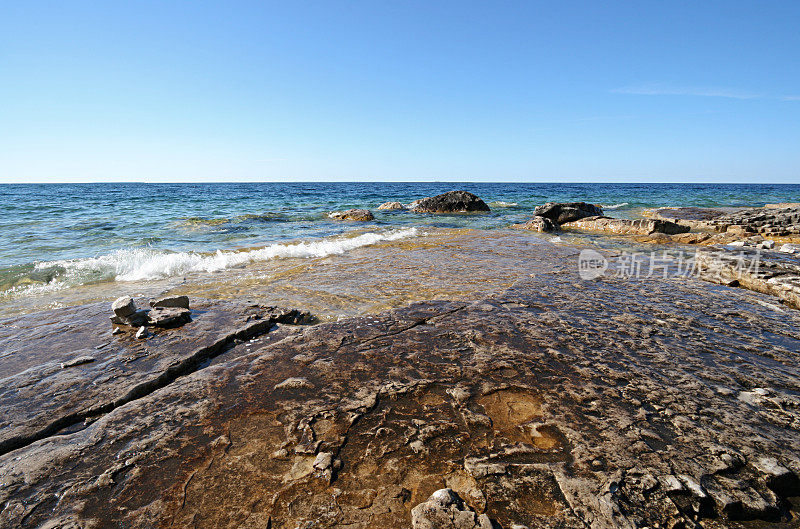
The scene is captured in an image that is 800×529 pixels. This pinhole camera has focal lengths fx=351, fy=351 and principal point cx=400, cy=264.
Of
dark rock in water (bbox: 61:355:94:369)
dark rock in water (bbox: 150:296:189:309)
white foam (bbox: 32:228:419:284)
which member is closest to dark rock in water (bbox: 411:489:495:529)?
dark rock in water (bbox: 61:355:94:369)

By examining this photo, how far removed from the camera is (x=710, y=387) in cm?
254

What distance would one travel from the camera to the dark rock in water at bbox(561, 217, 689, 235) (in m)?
11.3

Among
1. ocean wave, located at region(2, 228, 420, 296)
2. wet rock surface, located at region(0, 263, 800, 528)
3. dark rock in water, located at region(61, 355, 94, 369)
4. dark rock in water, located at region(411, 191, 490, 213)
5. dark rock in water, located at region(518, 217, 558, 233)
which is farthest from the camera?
dark rock in water, located at region(411, 191, 490, 213)

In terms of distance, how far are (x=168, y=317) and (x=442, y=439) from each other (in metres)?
3.26

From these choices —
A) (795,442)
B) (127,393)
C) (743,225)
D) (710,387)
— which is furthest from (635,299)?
(743,225)

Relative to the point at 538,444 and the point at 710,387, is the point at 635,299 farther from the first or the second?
the point at 538,444

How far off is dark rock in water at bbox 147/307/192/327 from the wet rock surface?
19.7 inches

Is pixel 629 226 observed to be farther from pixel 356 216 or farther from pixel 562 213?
pixel 356 216

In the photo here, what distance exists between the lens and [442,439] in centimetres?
203

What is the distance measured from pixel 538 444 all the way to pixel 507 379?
67 centimetres

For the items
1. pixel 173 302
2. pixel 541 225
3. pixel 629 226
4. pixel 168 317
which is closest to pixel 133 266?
pixel 173 302

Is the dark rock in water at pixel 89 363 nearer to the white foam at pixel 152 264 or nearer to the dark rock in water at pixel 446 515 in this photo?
the dark rock in water at pixel 446 515

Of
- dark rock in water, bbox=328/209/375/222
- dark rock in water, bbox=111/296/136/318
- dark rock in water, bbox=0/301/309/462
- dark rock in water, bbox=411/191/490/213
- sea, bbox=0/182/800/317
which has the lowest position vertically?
dark rock in water, bbox=0/301/309/462

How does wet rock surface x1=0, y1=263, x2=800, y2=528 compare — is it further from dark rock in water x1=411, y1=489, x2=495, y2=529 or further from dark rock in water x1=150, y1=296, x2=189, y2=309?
dark rock in water x1=150, y1=296, x2=189, y2=309
